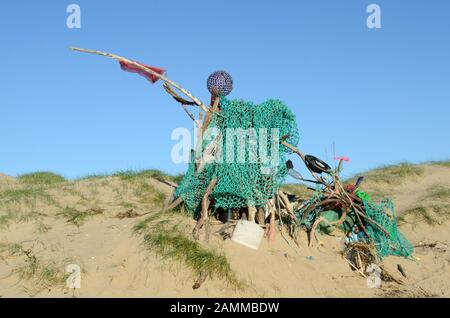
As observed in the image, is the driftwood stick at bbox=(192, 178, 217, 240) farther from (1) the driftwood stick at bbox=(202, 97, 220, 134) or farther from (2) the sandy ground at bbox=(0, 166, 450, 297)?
(1) the driftwood stick at bbox=(202, 97, 220, 134)

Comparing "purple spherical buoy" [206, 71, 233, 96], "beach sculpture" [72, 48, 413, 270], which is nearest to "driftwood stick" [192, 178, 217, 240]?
"beach sculpture" [72, 48, 413, 270]

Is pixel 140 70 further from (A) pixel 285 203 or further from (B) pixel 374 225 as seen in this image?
(B) pixel 374 225

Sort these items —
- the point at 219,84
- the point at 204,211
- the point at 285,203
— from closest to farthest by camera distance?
1. the point at 204,211
2. the point at 219,84
3. the point at 285,203

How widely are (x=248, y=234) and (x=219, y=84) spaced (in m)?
1.86

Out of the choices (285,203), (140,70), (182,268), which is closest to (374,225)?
(285,203)

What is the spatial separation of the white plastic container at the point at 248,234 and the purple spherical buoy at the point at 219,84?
1625 millimetres

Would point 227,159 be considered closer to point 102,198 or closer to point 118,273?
point 118,273

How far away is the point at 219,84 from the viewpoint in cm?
692

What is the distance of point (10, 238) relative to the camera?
23.5 ft

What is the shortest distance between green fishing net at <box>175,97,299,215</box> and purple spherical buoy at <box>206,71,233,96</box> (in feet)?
0.34

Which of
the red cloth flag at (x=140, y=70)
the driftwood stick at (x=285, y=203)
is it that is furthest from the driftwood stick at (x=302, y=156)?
the red cloth flag at (x=140, y=70)
